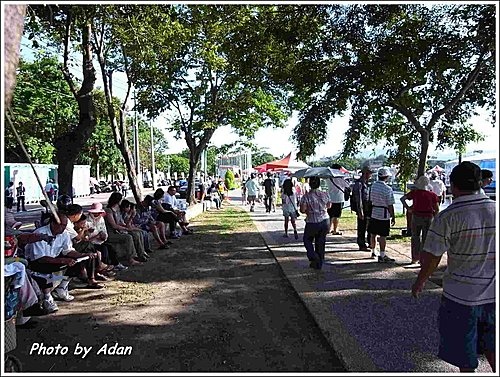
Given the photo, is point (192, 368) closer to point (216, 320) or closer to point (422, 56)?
point (216, 320)

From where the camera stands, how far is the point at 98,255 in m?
7.04

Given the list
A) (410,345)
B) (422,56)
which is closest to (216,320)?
(410,345)

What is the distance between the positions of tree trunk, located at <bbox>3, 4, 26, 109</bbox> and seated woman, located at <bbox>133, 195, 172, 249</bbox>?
24.7 feet

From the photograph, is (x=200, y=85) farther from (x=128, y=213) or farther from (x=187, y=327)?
(x=187, y=327)

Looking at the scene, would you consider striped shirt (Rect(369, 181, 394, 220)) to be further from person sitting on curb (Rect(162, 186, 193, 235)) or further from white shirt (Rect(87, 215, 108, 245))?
person sitting on curb (Rect(162, 186, 193, 235))

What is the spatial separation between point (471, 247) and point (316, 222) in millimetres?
4405

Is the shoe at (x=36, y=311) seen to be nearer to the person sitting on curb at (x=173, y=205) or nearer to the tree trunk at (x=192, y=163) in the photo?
the person sitting on curb at (x=173, y=205)

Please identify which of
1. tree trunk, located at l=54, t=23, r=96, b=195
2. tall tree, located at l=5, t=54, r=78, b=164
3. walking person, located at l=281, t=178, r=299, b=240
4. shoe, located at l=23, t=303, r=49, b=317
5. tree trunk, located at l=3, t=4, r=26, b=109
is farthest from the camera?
tall tree, located at l=5, t=54, r=78, b=164

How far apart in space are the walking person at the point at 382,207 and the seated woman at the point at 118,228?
174 inches

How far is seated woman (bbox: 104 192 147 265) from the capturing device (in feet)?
26.4

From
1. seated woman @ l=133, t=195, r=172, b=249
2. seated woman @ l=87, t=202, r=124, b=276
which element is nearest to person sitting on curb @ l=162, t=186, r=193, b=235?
seated woman @ l=133, t=195, r=172, b=249

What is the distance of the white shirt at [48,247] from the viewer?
18.3 feet

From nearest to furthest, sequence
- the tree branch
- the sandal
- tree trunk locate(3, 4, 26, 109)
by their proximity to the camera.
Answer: tree trunk locate(3, 4, 26, 109), the sandal, the tree branch

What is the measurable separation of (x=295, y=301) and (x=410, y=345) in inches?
75.0
